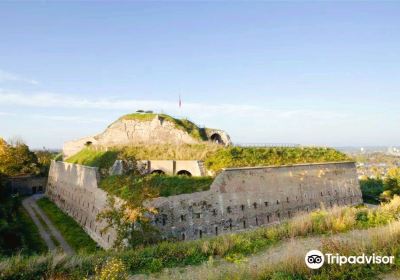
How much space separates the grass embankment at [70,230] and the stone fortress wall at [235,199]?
517 mm

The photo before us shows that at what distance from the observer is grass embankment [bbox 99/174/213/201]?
1843cm

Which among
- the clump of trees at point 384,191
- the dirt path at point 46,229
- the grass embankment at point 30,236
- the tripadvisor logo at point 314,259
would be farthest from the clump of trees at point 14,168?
the clump of trees at point 384,191

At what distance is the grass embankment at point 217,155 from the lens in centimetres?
2291

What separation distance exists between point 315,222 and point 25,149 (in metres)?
46.0

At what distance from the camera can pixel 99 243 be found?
70.5ft

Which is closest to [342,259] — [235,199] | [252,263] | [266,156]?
[252,263]

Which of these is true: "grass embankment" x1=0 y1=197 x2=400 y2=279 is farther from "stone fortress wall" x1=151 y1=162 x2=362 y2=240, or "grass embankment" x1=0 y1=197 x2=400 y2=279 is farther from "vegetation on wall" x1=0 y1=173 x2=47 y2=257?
"vegetation on wall" x1=0 y1=173 x2=47 y2=257

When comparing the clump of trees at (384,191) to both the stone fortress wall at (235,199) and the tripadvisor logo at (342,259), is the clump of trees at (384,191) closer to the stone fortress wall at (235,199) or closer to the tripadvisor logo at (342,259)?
the stone fortress wall at (235,199)

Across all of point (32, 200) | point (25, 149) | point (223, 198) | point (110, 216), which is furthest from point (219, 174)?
point (25, 149)

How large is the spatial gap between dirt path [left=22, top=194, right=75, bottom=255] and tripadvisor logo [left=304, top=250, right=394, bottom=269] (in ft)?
52.7

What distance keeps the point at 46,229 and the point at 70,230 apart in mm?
2400

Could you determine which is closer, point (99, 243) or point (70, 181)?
point (99, 243)

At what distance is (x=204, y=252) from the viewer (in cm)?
1084

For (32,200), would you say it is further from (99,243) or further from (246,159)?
(246,159)
